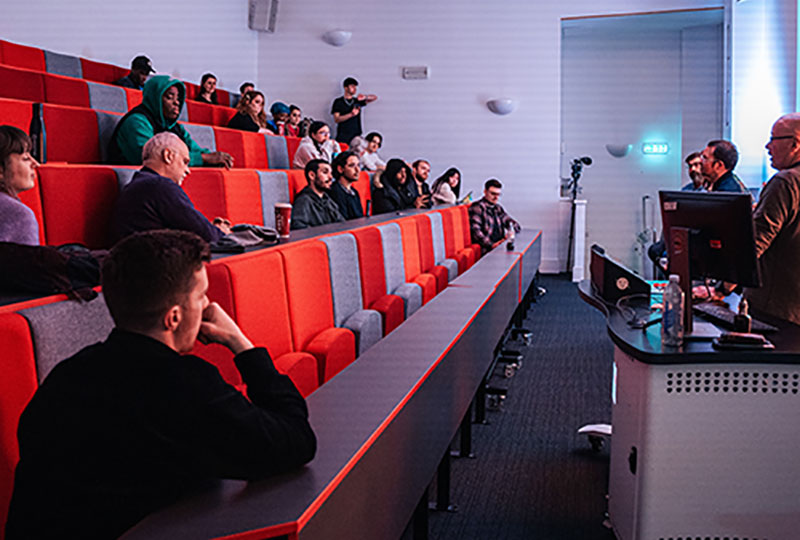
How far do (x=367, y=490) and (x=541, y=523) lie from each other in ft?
3.81

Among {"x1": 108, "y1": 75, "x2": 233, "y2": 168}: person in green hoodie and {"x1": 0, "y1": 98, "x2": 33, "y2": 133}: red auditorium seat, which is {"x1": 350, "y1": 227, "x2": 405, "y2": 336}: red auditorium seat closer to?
{"x1": 108, "y1": 75, "x2": 233, "y2": 168}: person in green hoodie

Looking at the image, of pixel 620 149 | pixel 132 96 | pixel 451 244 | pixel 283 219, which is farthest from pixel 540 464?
pixel 620 149

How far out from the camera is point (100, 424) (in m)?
0.99

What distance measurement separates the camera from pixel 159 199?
8.82ft

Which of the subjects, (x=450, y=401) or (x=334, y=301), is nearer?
(x=450, y=401)

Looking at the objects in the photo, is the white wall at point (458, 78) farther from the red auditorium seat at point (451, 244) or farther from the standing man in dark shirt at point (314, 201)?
the standing man in dark shirt at point (314, 201)

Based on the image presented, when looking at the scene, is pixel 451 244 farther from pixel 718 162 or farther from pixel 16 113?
pixel 16 113

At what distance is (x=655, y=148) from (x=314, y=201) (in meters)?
6.29

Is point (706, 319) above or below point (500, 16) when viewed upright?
below

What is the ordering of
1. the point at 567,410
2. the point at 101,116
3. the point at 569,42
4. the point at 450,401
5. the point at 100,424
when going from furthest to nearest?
the point at 569,42 → the point at 101,116 → the point at 567,410 → the point at 450,401 → the point at 100,424

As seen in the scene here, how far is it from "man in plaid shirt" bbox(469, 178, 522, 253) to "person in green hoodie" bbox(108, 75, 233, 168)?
319 cm

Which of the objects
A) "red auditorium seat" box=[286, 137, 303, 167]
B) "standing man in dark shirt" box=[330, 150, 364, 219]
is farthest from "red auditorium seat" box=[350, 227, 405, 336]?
"red auditorium seat" box=[286, 137, 303, 167]

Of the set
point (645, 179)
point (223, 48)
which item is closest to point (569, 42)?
point (645, 179)

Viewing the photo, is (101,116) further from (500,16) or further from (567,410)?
(500,16)
